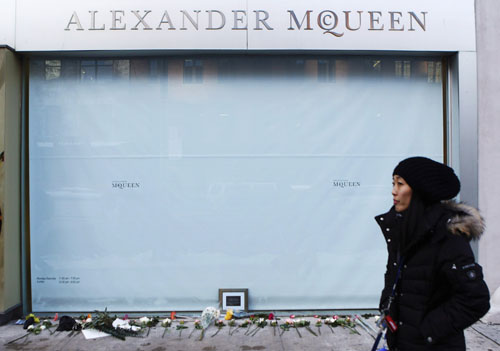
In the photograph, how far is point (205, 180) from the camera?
17.9 ft

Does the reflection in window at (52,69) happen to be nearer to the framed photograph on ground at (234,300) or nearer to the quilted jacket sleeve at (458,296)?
the framed photograph on ground at (234,300)

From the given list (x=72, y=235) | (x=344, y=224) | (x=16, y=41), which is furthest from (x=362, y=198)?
(x=16, y=41)

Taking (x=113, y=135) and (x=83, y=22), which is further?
(x=113, y=135)

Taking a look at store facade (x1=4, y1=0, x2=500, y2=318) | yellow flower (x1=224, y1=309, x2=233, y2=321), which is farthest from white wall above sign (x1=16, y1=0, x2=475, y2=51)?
yellow flower (x1=224, y1=309, x2=233, y2=321)

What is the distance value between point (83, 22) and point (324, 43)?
9.34 feet

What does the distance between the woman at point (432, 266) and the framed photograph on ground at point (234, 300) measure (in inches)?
122

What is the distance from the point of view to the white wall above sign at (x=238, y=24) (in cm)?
508

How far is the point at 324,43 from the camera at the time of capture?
5.12 m

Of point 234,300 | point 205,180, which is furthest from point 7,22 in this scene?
point 234,300

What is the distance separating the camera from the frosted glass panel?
5422mm

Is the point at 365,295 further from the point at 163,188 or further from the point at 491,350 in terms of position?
the point at 163,188

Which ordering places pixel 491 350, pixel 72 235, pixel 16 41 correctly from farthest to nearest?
pixel 72 235 < pixel 16 41 < pixel 491 350

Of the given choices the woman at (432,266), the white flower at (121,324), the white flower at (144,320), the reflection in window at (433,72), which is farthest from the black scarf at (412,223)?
the reflection in window at (433,72)

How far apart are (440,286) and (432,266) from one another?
132mm
